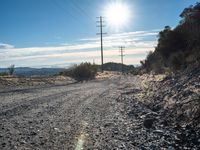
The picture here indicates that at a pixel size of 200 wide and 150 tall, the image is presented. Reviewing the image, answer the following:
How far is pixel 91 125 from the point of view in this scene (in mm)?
14078

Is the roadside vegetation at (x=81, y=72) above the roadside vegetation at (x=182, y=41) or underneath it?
underneath

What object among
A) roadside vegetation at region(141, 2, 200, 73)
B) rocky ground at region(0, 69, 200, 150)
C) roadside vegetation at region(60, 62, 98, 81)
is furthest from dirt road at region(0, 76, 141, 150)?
roadside vegetation at region(60, 62, 98, 81)

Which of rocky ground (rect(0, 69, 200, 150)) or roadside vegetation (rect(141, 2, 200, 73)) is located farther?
roadside vegetation (rect(141, 2, 200, 73))

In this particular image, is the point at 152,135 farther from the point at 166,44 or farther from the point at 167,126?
the point at 166,44

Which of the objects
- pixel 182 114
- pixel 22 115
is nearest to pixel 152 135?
pixel 182 114

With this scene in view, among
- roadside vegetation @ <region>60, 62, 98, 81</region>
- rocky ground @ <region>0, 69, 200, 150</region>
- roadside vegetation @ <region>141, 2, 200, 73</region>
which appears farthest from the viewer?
roadside vegetation @ <region>60, 62, 98, 81</region>

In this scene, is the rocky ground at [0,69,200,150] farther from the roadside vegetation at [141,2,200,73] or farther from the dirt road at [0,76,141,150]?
the roadside vegetation at [141,2,200,73]

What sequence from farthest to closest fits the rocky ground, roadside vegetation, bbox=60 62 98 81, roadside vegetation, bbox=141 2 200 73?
1. roadside vegetation, bbox=60 62 98 81
2. roadside vegetation, bbox=141 2 200 73
3. the rocky ground

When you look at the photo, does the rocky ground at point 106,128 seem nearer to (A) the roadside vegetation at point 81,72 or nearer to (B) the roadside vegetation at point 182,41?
(B) the roadside vegetation at point 182,41

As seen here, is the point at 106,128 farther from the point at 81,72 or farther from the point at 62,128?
the point at 81,72

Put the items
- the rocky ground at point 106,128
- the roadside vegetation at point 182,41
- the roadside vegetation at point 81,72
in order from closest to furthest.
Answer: the rocky ground at point 106,128 < the roadside vegetation at point 182,41 < the roadside vegetation at point 81,72

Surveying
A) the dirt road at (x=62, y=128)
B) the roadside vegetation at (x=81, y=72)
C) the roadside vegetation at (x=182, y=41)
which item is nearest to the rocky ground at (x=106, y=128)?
the dirt road at (x=62, y=128)

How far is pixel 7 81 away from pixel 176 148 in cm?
3745

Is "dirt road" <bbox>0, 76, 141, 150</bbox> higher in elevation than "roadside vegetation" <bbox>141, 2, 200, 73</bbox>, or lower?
lower
